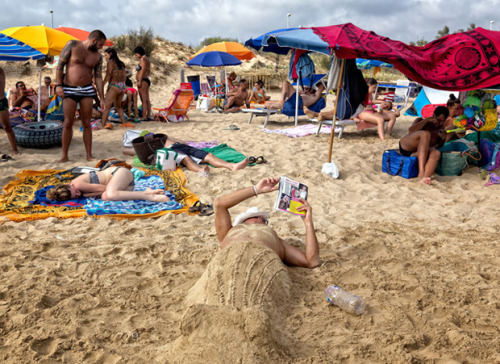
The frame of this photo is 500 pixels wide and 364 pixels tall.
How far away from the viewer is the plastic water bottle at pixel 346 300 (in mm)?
2410

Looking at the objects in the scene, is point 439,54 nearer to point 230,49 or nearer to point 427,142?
point 427,142

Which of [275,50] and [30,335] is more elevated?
[275,50]

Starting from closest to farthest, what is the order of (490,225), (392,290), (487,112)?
(392,290) → (490,225) → (487,112)

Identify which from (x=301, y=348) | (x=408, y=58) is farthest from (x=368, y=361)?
(x=408, y=58)

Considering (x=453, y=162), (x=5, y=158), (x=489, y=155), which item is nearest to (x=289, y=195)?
(x=453, y=162)

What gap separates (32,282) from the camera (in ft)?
8.86

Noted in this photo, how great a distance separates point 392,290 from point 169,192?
114 inches

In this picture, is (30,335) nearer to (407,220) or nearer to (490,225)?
(407,220)

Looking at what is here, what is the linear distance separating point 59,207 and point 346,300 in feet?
10.5

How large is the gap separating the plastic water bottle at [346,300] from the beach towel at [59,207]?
2.13 meters

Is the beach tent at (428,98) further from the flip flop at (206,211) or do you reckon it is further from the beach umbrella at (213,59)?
the flip flop at (206,211)

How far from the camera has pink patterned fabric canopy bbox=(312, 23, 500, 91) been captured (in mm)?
4801

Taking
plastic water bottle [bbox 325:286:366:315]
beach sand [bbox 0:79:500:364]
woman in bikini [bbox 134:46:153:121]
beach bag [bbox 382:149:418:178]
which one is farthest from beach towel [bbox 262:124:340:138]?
plastic water bottle [bbox 325:286:366:315]

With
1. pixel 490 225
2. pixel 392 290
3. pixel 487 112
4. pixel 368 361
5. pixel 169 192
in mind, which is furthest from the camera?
pixel 487 112
